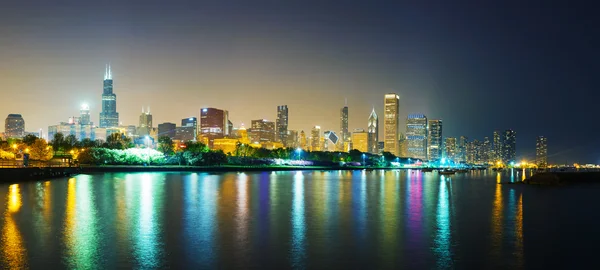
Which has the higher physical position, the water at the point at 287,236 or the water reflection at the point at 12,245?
the water reflection at the point at 12,245

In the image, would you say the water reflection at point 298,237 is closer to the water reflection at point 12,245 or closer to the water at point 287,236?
the water at point 287,236

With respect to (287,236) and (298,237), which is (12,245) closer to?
(287,236)

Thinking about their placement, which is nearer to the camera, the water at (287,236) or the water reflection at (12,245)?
the water reflection at (12,245)

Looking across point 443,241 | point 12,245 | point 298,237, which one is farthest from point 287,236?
point 12,245

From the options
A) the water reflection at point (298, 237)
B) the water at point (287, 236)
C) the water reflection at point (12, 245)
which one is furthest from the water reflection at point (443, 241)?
the water reflection at point (12, 245)

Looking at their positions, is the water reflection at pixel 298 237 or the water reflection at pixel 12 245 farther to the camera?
the water reflection at pixel 298 237

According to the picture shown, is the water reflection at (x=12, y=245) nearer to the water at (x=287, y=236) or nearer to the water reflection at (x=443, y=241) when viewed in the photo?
the water at (x=287, y=236)

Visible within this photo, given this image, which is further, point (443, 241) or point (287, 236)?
point (287, 236)

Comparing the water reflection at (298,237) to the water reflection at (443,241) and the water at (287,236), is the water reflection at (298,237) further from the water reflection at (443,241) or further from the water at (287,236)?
the water reflection at (443,241)

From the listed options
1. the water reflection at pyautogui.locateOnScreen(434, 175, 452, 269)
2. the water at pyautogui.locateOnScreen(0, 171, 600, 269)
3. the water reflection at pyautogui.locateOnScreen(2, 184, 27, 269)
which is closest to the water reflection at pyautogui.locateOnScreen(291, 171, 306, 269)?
the water at pyautogui.locateOnScreen(0, 171, 600, 269)

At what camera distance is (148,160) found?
433 feet

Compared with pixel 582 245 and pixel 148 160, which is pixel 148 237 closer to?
pixel 582 245

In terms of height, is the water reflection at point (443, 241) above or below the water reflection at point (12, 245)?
below

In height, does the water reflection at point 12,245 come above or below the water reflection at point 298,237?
above
